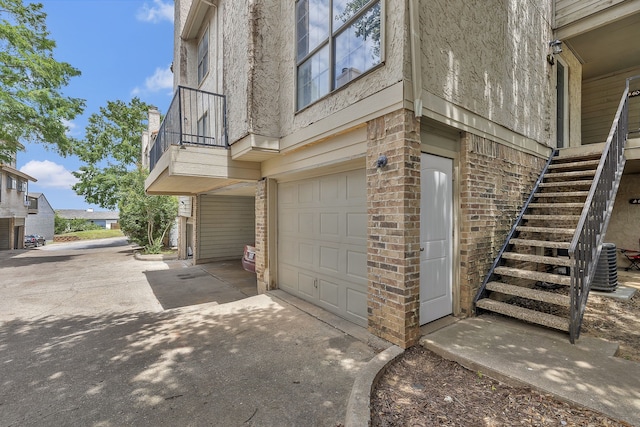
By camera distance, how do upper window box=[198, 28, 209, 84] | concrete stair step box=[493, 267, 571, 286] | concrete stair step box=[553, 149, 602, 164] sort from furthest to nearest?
upper window box=[198, 28, 209, 84] < concrete stair step box=[553, 149, 602, 164] < concrete stair step box=[493, 267, 571, 286]

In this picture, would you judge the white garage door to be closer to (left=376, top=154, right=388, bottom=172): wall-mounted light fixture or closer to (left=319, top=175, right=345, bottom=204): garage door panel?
(left=319, top=175, right=345, bottom=204): garage door panel

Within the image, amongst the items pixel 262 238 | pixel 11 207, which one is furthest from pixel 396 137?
pixel 11 207

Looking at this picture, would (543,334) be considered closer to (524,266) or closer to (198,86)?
(524,266)

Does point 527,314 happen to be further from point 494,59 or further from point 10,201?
point 10,201

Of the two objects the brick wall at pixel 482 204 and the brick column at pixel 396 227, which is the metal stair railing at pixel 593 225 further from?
the brick column at pixel 396 227

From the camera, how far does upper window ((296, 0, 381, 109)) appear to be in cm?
387

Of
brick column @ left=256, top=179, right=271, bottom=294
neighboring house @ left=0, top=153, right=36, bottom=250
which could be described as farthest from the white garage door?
neighboring house @ left=0, top=153, right=36, bottom=250

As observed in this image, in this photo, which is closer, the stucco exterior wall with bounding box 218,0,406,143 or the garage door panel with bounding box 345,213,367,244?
the garage door panel with bounding box 345,213,367,244

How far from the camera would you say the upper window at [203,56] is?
28.5 feet

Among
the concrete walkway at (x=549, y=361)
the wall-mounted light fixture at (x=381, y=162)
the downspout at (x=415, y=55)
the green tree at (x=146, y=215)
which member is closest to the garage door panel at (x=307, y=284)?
the concrete walkway at (x=549, y=361)

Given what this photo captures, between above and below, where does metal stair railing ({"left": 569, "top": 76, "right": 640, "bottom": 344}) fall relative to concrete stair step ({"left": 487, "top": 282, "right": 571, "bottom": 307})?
above

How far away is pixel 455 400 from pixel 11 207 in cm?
Answer: 3106

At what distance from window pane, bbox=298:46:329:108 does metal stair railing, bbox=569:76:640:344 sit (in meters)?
3.91

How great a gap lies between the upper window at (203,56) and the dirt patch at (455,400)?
8.90 meters
